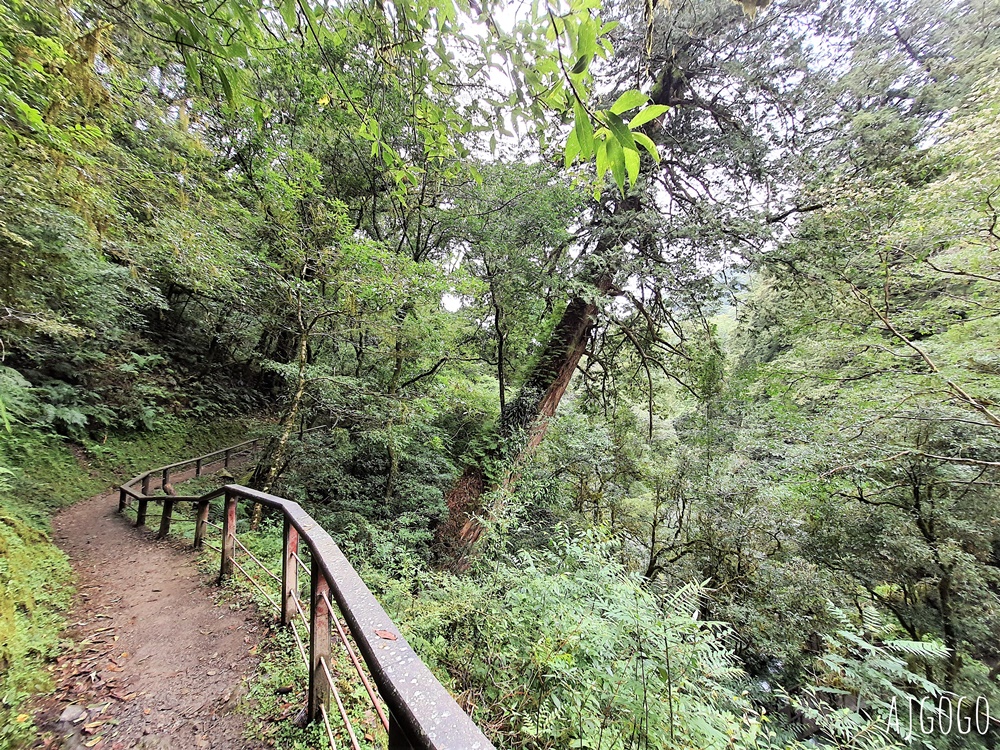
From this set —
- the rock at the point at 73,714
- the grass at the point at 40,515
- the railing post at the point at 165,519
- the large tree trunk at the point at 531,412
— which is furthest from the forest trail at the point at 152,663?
the large tree trunk at the point at 531,412

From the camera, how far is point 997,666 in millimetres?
5824

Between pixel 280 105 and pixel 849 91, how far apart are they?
8.95 m

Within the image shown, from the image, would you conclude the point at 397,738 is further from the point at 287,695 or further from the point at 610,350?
the point at 610,350

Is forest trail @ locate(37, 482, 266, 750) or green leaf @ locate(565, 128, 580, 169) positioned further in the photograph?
forest trail @ locate(37, 482, 266, 750)

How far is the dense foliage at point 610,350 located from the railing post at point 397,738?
2.00 meters

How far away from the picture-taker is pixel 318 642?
1752 millimetres

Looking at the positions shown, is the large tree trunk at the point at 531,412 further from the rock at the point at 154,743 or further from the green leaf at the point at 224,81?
the green leaf at the point at 224,81

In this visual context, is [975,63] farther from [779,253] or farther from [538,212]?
[538,212]

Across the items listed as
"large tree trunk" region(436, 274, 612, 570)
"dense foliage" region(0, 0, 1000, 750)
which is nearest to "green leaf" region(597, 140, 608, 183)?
"dense foliage" region(0, 0, 1000, 750)

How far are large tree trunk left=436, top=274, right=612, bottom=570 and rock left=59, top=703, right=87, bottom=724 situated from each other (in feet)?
14.3

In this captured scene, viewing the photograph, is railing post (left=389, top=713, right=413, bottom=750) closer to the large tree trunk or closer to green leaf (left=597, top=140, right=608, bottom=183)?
green leaf (left=597, top=140, right=608, bottom=183)

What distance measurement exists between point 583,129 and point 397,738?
1.46 meters

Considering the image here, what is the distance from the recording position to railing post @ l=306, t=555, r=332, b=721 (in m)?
1.71

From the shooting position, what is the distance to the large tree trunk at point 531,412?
6453 mm
